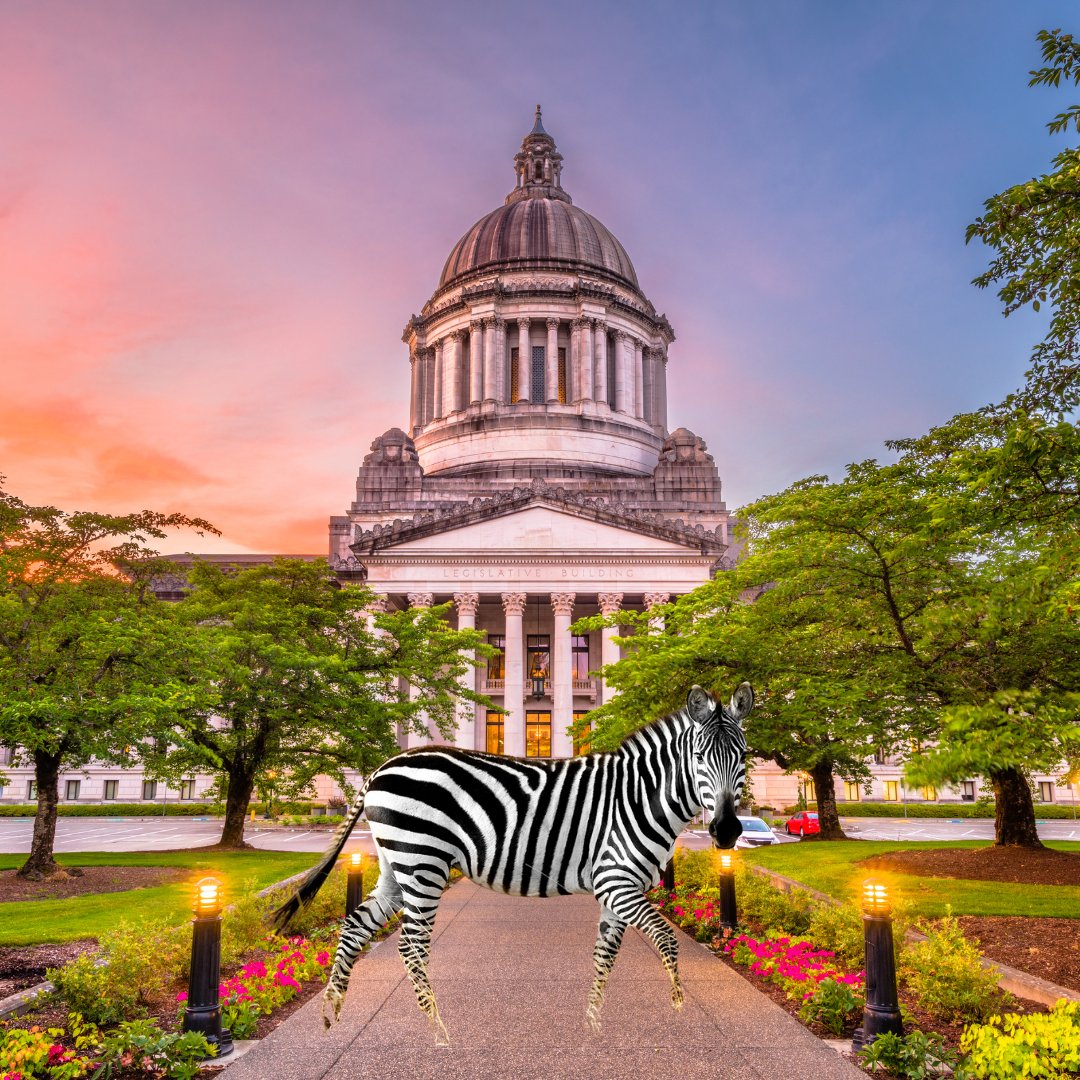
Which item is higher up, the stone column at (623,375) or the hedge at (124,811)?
the stone column at (623,375)

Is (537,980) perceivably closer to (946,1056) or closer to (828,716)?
(946,1056)

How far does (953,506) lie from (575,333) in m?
70.5

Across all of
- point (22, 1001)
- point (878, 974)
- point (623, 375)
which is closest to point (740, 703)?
point (878, 974)

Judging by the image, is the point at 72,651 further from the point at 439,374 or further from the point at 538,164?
the point at 538,164

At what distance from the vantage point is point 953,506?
9.82 metres

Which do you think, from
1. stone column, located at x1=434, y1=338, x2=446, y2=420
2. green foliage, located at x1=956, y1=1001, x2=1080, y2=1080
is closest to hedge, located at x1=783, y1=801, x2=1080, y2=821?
stone column, located at x1=434, y1=338, x2=446, y2=420

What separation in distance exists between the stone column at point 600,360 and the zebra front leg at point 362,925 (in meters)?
71.9

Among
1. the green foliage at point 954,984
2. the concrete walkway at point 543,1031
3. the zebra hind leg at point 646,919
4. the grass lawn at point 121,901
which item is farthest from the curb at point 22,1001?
the green foliage at point 954,984

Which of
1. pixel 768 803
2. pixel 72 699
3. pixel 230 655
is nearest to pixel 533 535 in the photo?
pixel 768 803

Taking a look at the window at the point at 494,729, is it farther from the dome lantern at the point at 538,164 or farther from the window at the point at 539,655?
the dome lantern at the point at 538,164

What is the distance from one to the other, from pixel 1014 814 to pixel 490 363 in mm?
60474

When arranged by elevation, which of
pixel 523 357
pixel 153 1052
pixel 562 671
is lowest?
pixel 153 1052

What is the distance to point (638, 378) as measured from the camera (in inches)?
3194

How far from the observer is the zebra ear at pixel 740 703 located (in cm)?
559
